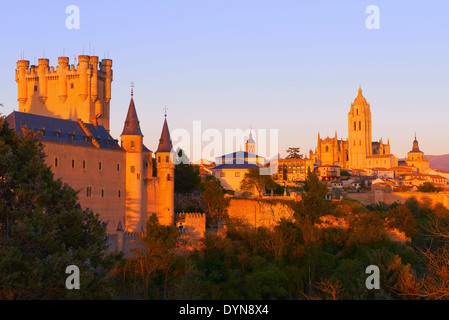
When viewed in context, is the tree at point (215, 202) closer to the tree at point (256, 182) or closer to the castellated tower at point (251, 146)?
the tree at point (256, 182)

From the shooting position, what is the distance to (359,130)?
15712 centimetres

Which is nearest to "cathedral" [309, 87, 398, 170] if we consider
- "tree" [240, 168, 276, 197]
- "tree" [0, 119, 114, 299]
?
"tree" [240, 168, 276, 197]

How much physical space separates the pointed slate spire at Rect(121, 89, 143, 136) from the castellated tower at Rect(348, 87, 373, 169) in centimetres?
11289

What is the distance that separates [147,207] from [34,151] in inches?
914

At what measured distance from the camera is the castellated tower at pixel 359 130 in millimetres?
155250

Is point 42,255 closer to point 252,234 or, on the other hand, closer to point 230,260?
point 230,260

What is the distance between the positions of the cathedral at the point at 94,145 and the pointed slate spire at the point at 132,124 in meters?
0.08

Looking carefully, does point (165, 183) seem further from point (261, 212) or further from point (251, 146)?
point (251, 146)

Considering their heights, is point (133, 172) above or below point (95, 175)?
above

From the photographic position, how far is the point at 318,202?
51844mm

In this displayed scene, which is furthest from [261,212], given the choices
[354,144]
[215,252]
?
[354,144]

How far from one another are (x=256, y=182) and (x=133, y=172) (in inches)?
874
